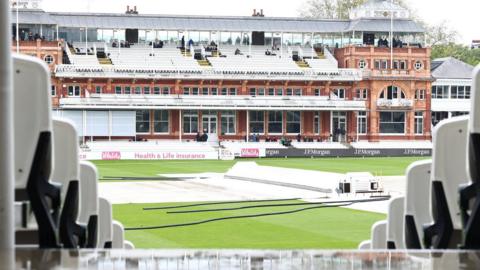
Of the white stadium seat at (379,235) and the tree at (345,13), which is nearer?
the white stadium seat at (379,235)

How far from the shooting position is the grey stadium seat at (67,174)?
5.34 meters

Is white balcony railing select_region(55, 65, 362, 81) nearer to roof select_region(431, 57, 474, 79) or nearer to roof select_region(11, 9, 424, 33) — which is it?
roof select_region(11, 9, 424, 33)

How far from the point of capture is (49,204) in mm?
4984

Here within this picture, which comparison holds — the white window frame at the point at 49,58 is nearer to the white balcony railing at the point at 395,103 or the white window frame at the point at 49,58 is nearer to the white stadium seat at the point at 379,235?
the white balcony railing at the point at 395,103

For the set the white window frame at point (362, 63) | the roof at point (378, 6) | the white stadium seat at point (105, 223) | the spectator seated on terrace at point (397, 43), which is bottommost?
the white stadium seat at point (105, 223)

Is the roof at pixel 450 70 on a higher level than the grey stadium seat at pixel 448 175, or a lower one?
higher

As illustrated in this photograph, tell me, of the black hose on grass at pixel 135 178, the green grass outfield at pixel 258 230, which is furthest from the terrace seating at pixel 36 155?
the black hose on grass at pixel 135 178

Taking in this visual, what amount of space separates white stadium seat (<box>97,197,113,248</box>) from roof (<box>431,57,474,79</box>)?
79.0 metres

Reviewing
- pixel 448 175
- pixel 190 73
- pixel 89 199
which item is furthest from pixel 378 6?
pixel 448 175

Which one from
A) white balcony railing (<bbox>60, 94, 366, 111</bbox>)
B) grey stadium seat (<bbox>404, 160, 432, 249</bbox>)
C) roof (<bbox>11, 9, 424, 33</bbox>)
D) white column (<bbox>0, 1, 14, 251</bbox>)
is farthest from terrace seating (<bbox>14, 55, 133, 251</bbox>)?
roof (<bbox>11, 9, 424, 33</bbox>)

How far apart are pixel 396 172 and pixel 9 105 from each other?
131 ft

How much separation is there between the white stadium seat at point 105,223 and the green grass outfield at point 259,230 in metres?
10.9

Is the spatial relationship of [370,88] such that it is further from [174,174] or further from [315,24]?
[174,174]

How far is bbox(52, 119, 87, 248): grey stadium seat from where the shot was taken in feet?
17.5
